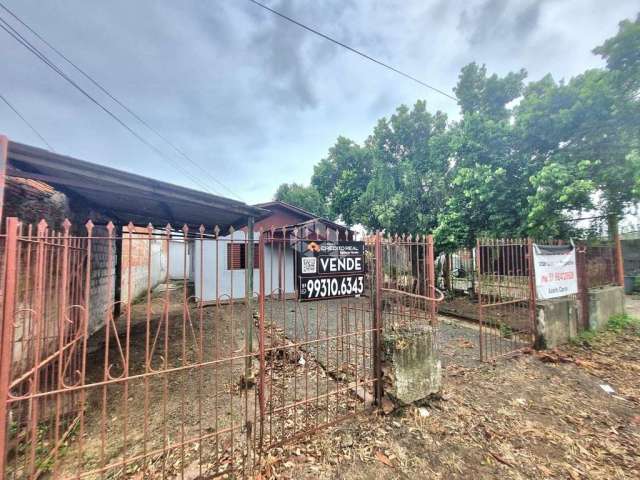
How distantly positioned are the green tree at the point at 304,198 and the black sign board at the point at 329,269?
19815mm

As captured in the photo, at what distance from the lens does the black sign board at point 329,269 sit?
9.57 ft

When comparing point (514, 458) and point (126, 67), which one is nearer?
point (514, 458)

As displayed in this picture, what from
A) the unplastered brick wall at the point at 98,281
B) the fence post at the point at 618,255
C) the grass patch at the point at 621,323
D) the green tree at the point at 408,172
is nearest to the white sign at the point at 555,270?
the grass patch at the point at 621,323

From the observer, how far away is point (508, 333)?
5.84m

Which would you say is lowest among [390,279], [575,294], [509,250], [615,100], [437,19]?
[575,294]

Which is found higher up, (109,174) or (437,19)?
(437,19)

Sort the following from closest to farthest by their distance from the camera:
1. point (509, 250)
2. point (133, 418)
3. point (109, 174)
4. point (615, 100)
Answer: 1. point (109, 174)
2. point (133, 418)
3. point (509, 250)
4. point (615, 100)

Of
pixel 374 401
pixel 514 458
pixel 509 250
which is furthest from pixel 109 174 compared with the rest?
pixel 509 250

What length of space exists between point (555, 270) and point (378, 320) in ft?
15.3

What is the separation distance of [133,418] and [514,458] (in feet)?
13.6

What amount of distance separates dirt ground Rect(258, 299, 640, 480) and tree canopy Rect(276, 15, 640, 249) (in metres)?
4.32

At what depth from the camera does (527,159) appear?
7.32m

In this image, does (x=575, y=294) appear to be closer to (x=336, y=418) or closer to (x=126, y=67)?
(x=336, y=418)

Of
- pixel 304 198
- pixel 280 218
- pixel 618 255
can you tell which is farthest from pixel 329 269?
pixel 304 198
